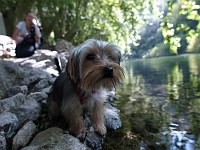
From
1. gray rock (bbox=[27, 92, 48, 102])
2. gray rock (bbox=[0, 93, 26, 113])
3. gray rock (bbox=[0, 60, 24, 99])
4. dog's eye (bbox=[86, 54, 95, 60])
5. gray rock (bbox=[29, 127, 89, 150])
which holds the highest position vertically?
dog's eye (bbox=[86, 54, 95, 60])

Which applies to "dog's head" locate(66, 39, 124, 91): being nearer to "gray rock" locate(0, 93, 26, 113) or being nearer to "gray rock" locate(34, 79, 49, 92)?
"gray rock" locate(0, 93, 26, 113)

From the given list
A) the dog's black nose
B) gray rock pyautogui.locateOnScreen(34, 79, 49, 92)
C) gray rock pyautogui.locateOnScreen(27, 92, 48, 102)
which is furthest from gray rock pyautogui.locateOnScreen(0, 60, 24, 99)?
the dog's black nose

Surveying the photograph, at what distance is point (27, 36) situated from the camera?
40.1 ft

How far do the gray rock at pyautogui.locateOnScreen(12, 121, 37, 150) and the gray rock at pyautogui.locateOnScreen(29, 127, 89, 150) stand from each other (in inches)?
4.7

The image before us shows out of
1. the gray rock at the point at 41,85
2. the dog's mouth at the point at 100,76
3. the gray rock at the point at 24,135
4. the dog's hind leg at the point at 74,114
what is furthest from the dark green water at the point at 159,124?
the gray rock at the point at 41,85

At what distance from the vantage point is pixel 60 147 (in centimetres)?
407

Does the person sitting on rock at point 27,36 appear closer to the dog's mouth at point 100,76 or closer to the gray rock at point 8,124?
the gray rock at point 8,124

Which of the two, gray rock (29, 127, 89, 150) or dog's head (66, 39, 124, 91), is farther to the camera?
dog's head (66, 39, 124, 91)

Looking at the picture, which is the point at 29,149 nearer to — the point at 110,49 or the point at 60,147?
the point at 60,147

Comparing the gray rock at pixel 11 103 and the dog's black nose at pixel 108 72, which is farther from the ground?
the dog's black nose at pixel 108 72

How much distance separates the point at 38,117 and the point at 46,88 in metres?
1.86

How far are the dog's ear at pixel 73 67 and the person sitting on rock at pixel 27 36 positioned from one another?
26.6 feet

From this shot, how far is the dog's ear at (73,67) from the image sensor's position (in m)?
4.28

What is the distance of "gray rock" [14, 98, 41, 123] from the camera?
198 inches
